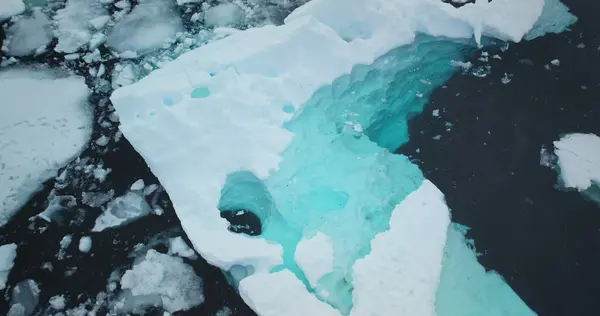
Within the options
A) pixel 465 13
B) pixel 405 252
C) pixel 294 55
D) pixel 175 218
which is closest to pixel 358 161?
pixel 405 252

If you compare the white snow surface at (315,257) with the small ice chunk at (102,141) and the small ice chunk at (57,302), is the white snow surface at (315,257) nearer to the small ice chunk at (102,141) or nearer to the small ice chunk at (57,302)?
the small ice chunk at (57,302)

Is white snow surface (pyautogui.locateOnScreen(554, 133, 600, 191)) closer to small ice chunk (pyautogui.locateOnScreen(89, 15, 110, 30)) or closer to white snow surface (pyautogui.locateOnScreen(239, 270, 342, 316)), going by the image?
white snow surface (pyautogui.locateOnScreen(239, 270, 342, 316))

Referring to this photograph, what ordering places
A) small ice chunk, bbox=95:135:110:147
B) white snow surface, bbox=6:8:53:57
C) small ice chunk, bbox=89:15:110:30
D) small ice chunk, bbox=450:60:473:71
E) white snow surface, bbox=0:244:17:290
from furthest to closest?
small ice chunk, bbox=89:15:110:30 < white snow surface, bbox=6:8:53:57 < small ice chunk, bbox=450:60:473:71 < small ice chunk, bbox=95:135:110:147 < white snow surface, bbox=0:244:17:290

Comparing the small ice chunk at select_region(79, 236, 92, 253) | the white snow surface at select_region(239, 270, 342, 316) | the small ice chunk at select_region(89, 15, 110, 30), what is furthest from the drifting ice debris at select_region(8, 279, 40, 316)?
the small ice chunk at select_region(89, 15, 110, 30)

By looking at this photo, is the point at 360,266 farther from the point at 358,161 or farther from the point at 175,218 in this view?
the point at 175,218

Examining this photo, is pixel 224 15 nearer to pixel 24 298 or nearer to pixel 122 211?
pixel 122 211

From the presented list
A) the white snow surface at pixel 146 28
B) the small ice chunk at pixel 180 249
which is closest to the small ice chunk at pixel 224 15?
the white snow surface at pixel 146 28

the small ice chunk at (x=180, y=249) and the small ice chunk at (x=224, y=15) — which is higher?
the small ice chunk at (x=224, y=15)
